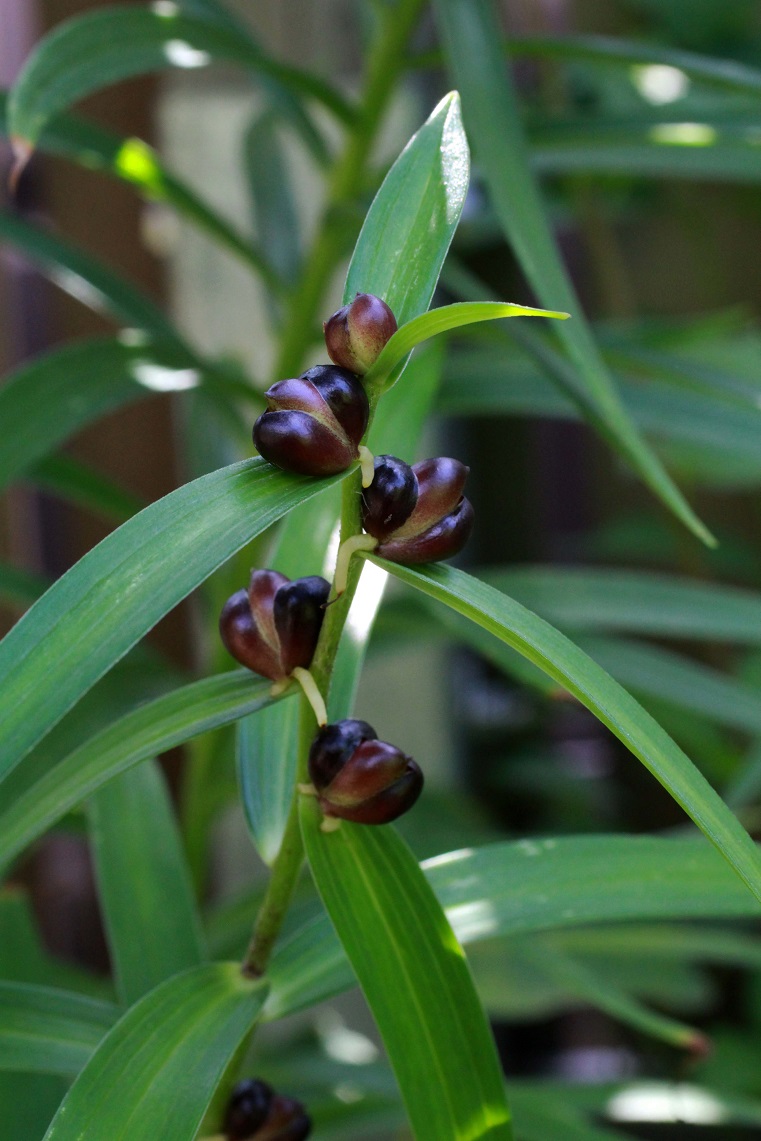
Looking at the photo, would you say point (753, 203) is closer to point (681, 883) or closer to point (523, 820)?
point (523, 820)

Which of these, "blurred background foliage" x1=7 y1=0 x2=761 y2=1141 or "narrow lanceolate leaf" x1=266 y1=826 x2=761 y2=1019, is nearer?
"narrow lanceolate leaf" x1=266 y1=826 x2=761 y2=1019

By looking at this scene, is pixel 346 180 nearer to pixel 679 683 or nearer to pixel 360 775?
pixel 679 683

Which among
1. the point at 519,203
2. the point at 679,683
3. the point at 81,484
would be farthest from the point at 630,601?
the point at 81,484

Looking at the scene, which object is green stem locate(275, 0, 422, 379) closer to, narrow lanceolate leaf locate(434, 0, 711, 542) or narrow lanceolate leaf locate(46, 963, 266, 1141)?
narrow lanceolate leaf locate(434, 0, 711, 542)

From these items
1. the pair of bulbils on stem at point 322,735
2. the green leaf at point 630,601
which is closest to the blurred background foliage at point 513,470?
the green leaf at point 630,601

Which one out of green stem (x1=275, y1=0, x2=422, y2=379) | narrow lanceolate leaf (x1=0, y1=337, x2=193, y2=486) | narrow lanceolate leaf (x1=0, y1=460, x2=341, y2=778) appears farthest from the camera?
green stem (x1=275, y1=0, x2=422, y2=379)

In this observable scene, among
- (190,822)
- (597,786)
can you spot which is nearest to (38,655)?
(190,822)

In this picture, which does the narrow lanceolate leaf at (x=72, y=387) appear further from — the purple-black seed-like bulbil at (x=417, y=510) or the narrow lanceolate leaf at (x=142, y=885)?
the purple-black seed-like bulbil at (x=417, y=510)

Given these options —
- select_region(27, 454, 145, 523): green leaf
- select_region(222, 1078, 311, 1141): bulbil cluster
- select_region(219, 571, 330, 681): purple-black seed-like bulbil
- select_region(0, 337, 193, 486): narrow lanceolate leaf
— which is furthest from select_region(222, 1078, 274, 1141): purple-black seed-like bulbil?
select_region(27, 454, 145, 523): green leaf
